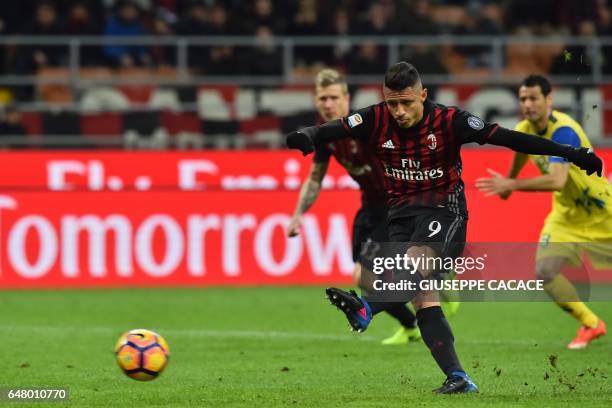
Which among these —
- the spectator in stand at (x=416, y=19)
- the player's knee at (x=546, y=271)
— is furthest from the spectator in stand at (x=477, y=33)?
the player's knee at (x=546, y=271)

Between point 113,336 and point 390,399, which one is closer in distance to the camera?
point 390,399

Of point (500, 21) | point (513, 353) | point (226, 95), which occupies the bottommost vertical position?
point (513, 353)

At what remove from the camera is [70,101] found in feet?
62.1

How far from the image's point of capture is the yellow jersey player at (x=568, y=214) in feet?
33.3

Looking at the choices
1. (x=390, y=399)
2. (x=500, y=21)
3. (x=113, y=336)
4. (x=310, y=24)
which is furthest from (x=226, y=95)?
(x=390, y=399)

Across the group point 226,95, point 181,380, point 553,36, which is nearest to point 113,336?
point 181,380

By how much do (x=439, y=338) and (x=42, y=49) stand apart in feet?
41.4

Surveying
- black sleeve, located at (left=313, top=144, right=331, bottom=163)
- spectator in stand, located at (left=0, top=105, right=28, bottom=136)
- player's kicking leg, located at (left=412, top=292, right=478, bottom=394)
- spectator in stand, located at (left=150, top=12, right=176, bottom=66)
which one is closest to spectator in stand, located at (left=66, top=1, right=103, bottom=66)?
spectator in stand, located at (left=150, top=12, right=176, bottom=66)

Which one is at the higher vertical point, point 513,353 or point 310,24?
point 310,24

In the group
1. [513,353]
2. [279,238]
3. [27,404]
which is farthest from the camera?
[279,238]

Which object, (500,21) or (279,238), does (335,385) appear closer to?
(279,238)

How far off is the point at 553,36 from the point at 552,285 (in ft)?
33.4

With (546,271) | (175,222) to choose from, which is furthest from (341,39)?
(546,271)

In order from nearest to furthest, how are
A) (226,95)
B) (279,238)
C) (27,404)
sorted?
(27,404) < (279,238) < (226,95)
